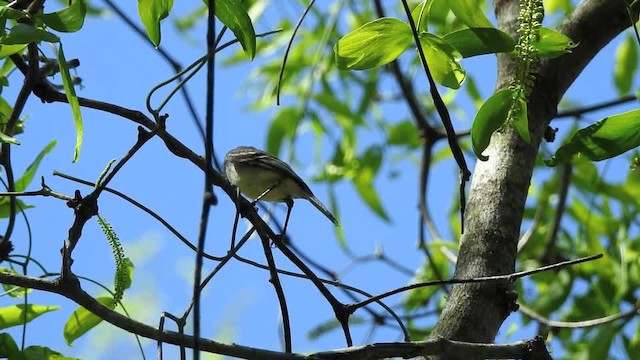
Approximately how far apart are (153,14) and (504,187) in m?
0.70

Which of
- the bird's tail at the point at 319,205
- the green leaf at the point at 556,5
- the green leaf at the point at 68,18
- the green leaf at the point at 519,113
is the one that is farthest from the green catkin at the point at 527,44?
the green leaf at the point at 556,5

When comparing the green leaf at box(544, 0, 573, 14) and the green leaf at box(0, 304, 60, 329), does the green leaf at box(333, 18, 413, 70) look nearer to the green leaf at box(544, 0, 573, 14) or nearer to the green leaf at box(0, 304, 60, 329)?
the green leaf at box(0, 304, 60, 329)

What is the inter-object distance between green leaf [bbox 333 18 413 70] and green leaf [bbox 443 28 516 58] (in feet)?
0.24

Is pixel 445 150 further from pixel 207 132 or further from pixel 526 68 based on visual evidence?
pixel 207 132

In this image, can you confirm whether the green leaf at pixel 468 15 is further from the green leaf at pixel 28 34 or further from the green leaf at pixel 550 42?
the green leaf at pixel 28 34

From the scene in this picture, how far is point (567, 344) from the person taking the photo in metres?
3.29

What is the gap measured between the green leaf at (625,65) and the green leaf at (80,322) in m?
2.07

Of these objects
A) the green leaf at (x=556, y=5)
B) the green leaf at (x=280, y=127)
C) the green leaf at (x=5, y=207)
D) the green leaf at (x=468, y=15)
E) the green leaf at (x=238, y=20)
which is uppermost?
the green leaf at (x=556, y=5)

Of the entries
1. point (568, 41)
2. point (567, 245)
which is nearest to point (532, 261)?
point (567, 245)

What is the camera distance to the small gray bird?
2.53 metres

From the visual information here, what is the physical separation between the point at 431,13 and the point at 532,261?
188 cm

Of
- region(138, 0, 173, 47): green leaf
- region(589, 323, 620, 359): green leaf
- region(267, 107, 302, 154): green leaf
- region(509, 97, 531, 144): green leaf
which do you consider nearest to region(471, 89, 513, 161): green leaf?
region(509, 97, 531, 144): green leaf

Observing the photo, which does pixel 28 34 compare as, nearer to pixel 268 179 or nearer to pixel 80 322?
pixel 80 322

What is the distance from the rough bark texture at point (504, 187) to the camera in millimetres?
1522
